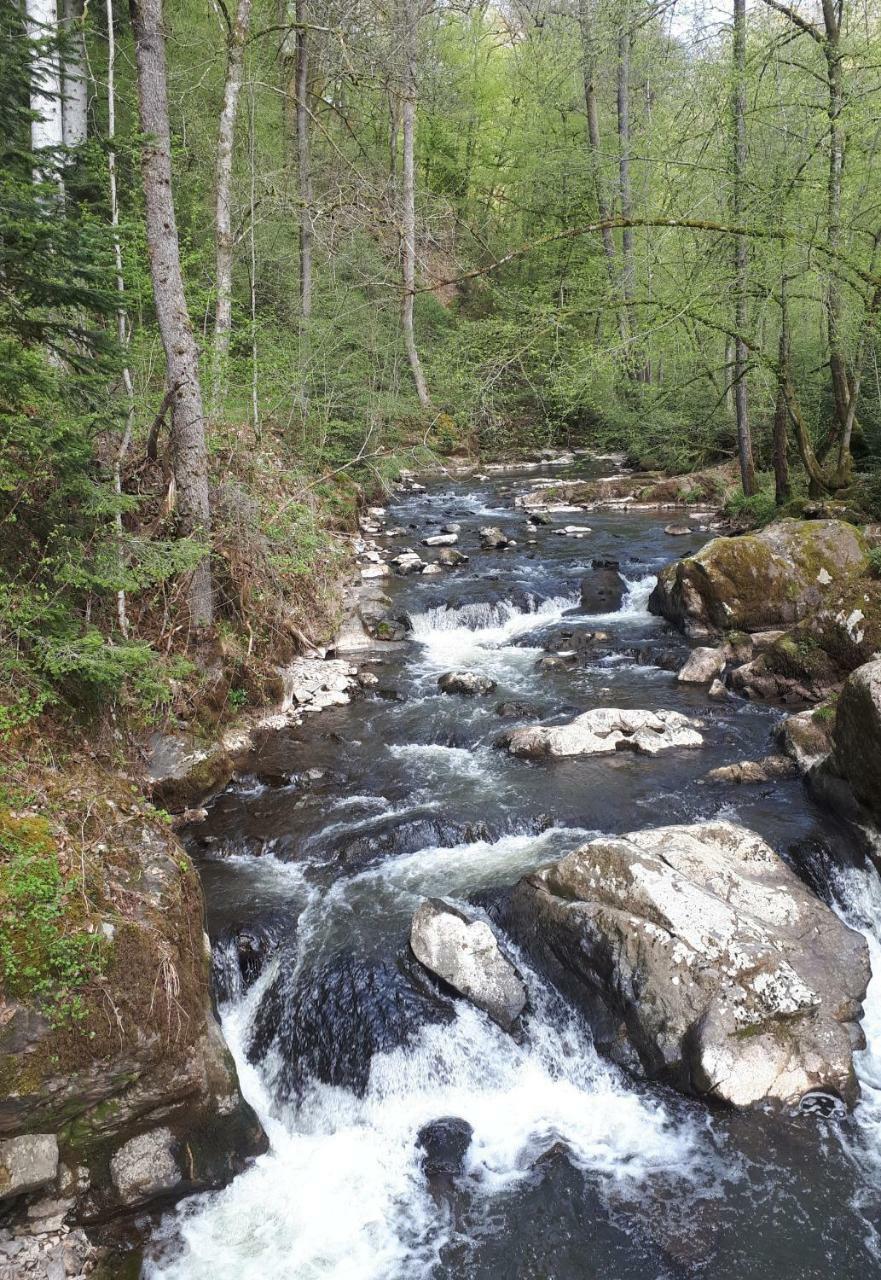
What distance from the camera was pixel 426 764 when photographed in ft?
27.0

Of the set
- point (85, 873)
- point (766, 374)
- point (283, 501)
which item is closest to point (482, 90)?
point (766, 374)

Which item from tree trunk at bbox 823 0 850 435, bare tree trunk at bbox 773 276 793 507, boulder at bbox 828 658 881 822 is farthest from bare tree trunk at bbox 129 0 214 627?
bare tree trunk at bbox 773 276 793 507

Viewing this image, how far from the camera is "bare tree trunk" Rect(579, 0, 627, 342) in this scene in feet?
28.2

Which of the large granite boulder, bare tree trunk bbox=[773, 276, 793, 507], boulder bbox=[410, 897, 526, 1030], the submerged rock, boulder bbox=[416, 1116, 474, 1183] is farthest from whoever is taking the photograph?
bare tree trunk bbox=[773, 276, 793, 507]

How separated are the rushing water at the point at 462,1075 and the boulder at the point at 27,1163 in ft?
2.47

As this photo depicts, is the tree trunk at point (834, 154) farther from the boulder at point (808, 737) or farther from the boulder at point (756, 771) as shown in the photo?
the boulder at point (756, 771)

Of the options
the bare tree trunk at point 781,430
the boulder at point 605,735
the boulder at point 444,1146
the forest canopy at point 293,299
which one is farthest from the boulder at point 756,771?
the bare tree trunk at point 781,430

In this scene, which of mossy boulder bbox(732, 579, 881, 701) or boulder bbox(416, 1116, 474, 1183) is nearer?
boulder bbox(416, 1116, 474, 1183)

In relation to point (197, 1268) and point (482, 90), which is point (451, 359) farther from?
point (482, 90)

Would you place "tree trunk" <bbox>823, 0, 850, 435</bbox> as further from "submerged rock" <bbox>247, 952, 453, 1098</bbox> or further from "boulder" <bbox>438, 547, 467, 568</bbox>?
"submerged rock" <bbox>247, 952, 453, 1098</bbox>

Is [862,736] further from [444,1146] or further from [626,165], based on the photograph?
[626,165]

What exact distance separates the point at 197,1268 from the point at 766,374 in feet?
47.7

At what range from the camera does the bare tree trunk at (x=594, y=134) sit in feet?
28.2

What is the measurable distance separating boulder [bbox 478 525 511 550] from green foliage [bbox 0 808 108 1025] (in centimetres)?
1257
